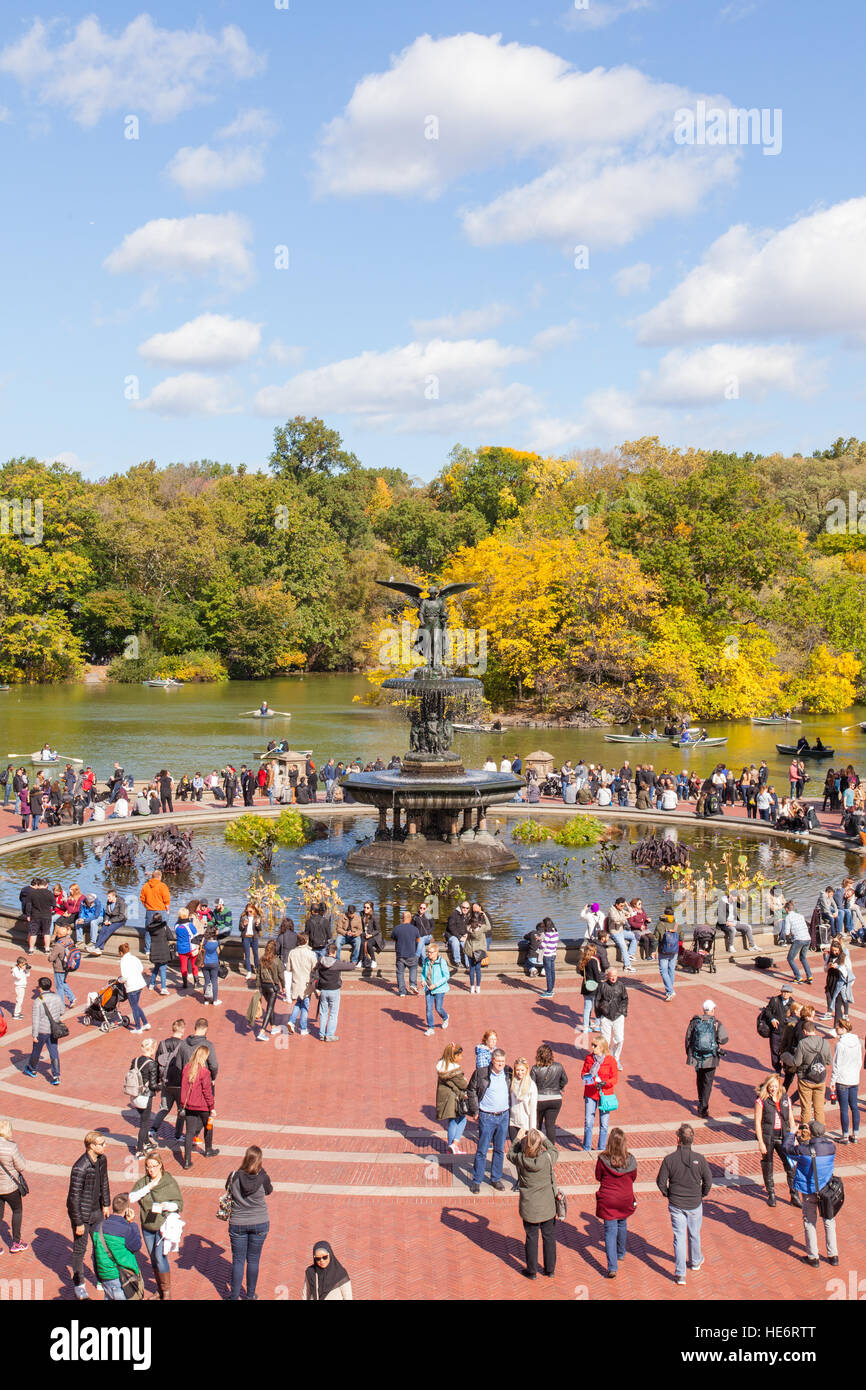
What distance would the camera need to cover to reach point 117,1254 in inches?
336

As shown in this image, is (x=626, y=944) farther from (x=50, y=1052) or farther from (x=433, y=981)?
(x=50, y=1052)

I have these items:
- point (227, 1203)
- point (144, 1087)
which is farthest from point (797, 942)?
point (227, 1203)

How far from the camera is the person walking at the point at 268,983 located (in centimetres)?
1490

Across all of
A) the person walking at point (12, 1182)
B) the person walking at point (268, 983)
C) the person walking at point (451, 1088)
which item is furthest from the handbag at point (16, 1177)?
the person walking at point (268, 983)

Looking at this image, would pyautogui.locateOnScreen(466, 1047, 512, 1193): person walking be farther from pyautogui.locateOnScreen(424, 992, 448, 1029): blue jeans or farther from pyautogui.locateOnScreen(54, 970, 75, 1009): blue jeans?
pyautogui.locateOnScreen(54, 970, 75, 1009): blue jeans

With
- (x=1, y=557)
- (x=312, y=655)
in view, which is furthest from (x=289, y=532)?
(x=1, y=557)

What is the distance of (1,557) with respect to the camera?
8925cm

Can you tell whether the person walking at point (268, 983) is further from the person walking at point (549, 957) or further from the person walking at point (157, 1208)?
the person walking at point (157, 1208)

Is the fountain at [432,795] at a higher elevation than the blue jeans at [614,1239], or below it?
higher

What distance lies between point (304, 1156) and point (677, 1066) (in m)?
5.22

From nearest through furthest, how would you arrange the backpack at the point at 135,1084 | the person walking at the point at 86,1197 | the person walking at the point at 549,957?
the person walking at the point at 86,1197, the backpack at the point at 135,1084, the person walking at the point at 549,957

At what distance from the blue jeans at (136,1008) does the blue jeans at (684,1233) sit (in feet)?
27.9

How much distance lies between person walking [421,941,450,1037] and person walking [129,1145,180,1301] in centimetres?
661

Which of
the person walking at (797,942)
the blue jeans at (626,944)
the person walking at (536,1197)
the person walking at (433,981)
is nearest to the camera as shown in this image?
the person walking at (536,1197)
